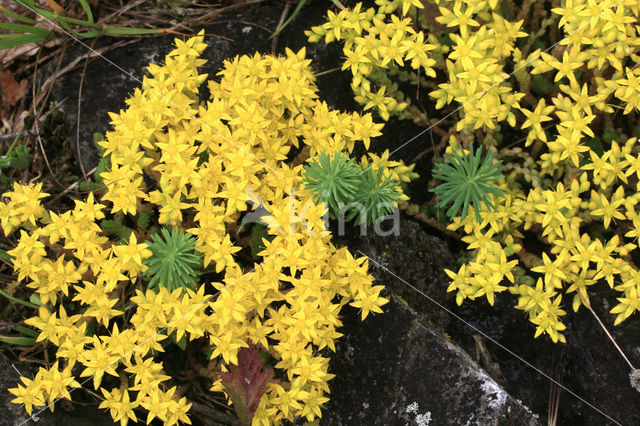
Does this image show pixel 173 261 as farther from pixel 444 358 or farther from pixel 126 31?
pixel 126 31

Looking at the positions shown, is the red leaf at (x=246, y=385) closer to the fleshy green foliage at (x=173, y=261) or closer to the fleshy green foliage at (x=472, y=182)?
the fleshy green foliage at (x=173, y=261)

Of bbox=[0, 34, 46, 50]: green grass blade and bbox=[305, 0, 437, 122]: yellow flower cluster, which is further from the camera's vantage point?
bbox=[0, 34, 46, 50]: green grass blade

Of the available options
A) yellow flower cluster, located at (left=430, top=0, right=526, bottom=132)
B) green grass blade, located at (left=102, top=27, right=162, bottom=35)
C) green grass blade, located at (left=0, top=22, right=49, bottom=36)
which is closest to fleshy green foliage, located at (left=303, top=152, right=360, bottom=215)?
yellow flower cluster, located at (left=430, top=0, right=526, bottom=132)

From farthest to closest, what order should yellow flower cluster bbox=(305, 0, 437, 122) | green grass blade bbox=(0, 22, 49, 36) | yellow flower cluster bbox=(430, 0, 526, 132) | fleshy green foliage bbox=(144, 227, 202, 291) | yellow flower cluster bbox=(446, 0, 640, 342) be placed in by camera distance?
1. green grass blade bbox=(0, 22, 49, 36)
2. yellow flower cluster bbox=(305, 0, 437, 122)
3. yellow flower cluster bbox=(430, 0, 526, 132)
4. yellow flower cluster bbox=(446, 0, 640, 342)
5. fleshy green foliage bbox=(144, 227, 202, 291)

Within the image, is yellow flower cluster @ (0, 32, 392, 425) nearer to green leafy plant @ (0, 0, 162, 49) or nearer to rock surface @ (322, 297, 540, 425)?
→ rock surface @ (322, 297, 540, 425)

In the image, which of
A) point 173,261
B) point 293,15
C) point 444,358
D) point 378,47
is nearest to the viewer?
point 173,261

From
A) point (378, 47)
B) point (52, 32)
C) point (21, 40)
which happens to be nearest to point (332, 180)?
point (378, 47)
